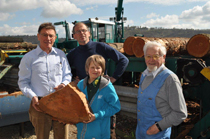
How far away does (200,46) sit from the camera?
3543 millimetres

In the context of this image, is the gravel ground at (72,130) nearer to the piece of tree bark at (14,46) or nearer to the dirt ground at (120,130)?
the dirt ground at (120,130)

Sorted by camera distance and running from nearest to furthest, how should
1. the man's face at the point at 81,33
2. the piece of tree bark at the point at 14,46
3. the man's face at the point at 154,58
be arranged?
the man's face at the point at 154,58, the man's face at the point at 81,33, the piece of tree bark at the point at 14,46

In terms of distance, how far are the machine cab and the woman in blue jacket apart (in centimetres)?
646

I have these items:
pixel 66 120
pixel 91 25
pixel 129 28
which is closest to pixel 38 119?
pixel 66 120

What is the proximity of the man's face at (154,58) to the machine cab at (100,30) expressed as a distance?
6.68 metres

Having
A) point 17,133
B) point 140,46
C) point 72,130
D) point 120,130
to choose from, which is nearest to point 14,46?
point 17,133

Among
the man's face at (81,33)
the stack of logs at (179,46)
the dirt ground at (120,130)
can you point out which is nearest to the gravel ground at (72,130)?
the dirt ground at (120,130)

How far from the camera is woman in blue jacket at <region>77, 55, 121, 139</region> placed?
192 cm

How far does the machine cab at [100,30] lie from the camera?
859 centimetres

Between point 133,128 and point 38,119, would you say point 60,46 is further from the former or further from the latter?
point 38,119

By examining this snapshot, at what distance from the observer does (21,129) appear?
3.77 metres

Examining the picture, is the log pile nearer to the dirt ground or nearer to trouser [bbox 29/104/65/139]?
the dirt ground

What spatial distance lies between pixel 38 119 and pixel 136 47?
270 cm

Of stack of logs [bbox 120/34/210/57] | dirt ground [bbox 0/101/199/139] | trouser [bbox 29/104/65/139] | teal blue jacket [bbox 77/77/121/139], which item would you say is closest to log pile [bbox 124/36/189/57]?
stack of logs [bbox 120/34/210/57]
